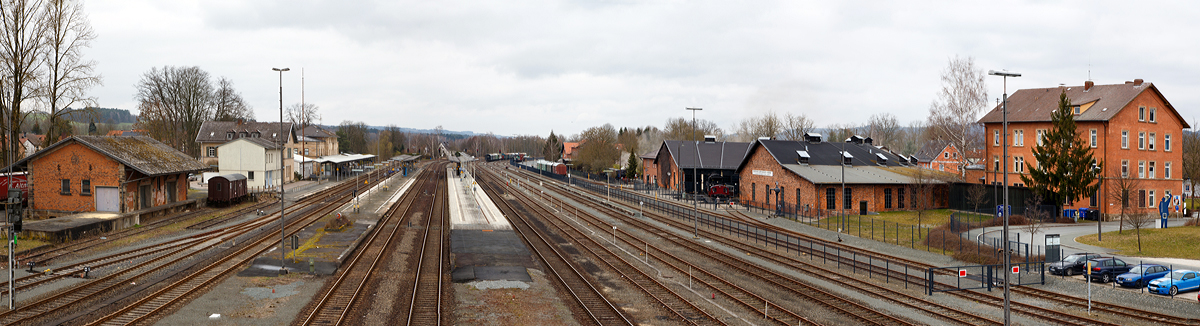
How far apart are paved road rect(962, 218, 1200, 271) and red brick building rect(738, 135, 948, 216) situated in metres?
10.0

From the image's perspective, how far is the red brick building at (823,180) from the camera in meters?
50.2

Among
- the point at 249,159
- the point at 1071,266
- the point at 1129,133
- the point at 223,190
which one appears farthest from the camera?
the point at 249,159

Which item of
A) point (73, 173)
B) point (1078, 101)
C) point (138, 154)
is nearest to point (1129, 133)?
point (1078, 101)

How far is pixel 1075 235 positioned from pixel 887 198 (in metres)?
16.0

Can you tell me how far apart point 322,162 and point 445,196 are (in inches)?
1326

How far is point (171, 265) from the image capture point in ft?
84.6

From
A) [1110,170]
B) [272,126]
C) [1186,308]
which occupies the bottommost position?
[1186,308]

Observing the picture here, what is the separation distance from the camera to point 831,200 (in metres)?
50.2

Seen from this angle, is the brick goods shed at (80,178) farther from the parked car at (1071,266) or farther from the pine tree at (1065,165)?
the pine tree at (1065,165)

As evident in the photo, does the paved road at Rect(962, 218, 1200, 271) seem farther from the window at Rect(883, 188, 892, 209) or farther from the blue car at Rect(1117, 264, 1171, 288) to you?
the window at Rect(883, 188, 892, 209)

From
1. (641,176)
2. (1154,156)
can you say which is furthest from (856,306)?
(641,176)

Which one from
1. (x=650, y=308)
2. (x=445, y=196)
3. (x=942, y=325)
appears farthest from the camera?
(x=445, y=196)

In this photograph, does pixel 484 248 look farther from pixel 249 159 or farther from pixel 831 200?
pixel 249 159

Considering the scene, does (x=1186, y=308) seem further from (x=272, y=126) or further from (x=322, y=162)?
(x=272, y=126)
